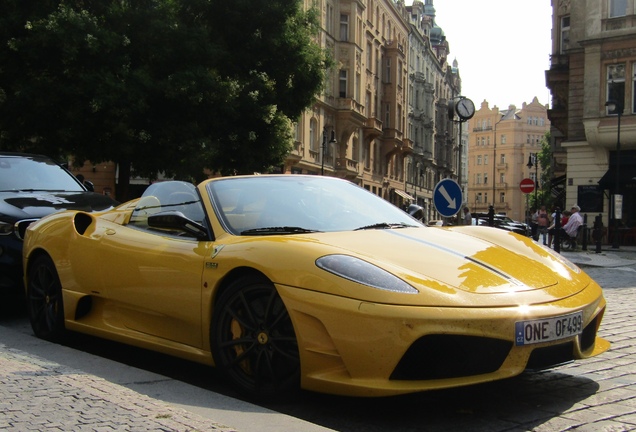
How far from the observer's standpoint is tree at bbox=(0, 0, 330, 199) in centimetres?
2153

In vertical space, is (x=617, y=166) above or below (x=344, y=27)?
below

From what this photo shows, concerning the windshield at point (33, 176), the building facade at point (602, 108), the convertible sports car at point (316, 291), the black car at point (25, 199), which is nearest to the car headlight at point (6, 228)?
the black car at point (25, 199)

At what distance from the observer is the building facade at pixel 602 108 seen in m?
32.6

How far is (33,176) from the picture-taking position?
28.7 feet

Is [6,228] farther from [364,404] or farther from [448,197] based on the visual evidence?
[448,197]

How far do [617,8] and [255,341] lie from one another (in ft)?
110

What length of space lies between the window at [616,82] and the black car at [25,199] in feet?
95.0

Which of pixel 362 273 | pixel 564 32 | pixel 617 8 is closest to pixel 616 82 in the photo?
pixel 617 8

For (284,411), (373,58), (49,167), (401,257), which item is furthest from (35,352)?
(373,58)

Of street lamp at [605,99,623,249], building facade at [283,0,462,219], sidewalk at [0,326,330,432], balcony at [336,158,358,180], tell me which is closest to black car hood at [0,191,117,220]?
sidewalk at [0,326,330,432]

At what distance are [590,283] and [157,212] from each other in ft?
9.27

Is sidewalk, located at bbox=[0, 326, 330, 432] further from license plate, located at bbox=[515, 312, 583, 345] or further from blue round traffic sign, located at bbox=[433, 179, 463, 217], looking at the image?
blue round traffic sign, located at bbox=[433, 179, 463, 217]

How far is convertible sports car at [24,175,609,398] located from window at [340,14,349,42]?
47.7 meters

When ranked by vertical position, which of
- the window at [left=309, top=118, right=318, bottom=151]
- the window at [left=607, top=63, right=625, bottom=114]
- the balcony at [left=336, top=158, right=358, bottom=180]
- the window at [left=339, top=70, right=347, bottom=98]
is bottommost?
the balcony at [left=336, top=158, right=358, bottom=180]
